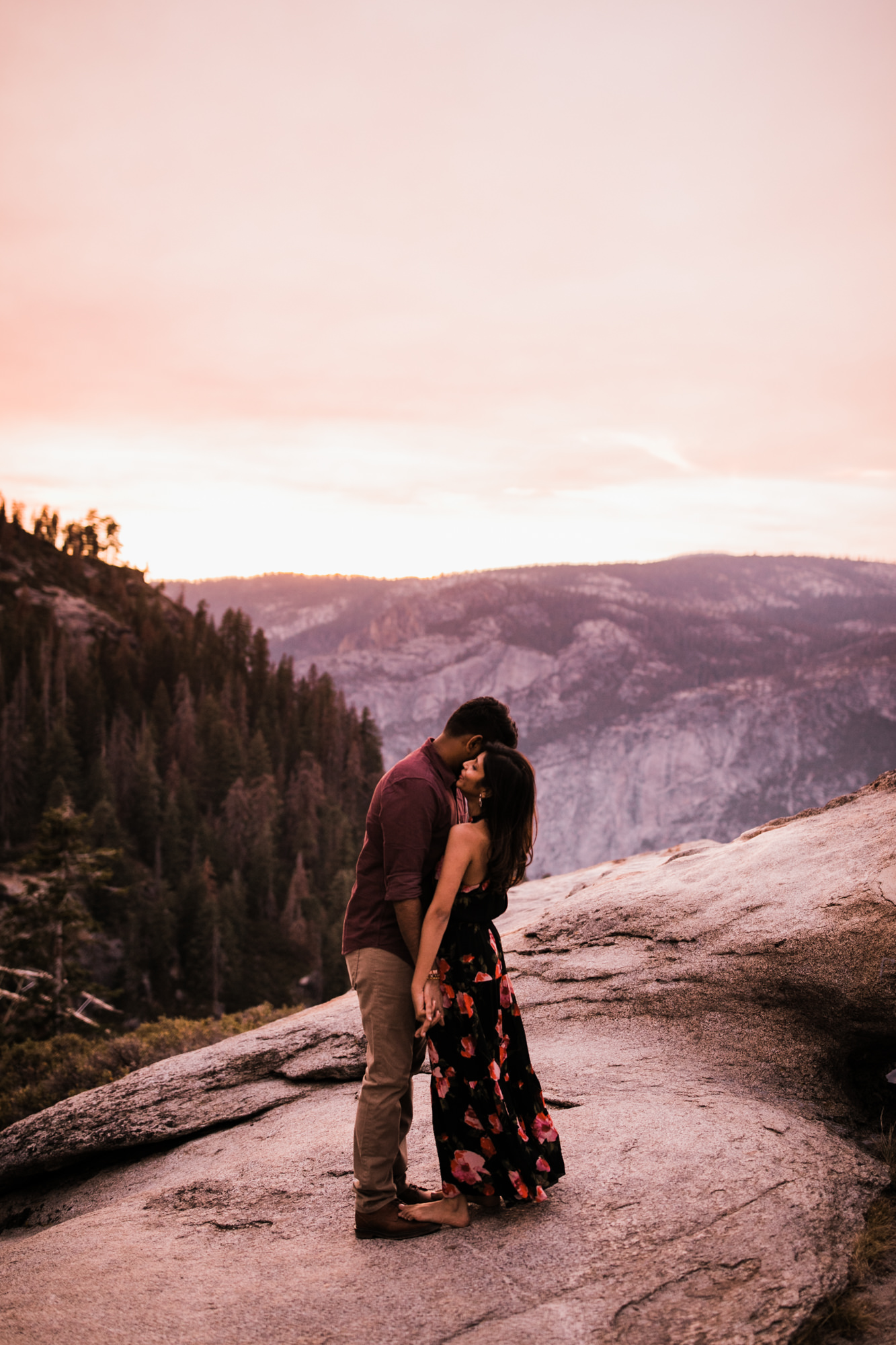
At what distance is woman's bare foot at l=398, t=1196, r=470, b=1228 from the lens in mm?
5371

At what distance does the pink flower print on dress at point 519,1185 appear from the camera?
5.43 meters

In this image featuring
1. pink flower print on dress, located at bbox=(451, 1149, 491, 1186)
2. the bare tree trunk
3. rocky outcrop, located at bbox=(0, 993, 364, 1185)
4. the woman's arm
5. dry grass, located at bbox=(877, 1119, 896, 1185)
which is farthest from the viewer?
the bare tree trunk

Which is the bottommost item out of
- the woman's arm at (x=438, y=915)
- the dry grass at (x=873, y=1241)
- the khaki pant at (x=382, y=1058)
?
the dry grass at (x=873, y=1241)

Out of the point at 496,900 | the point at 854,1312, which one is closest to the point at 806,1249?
the point at 854,1312

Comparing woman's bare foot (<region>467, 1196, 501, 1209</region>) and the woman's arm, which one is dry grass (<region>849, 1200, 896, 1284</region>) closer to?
woman's bare foot (<region>467, 1196, 501, 1209</region>)

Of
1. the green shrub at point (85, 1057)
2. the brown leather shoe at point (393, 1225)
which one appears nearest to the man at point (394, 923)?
the brown leather shoe at point (393, 1225)

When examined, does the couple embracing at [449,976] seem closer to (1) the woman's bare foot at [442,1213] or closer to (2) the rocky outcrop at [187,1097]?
(1) the woman's bare foot at [442,1213]

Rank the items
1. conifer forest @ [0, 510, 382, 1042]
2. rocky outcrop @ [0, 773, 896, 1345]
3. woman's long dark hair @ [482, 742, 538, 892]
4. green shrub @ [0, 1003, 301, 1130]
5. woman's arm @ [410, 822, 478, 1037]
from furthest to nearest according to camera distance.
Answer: conifer forest @ [0, 510, 382, 1042] < green shrub @ [0, 1003, 301, 1130] < woman's long dark hair @ [482, 742, 538, 892] < woman's arm @ [410, 822, 478, 1037] < rocky outcrop @ [0, 773, 896, 1345]

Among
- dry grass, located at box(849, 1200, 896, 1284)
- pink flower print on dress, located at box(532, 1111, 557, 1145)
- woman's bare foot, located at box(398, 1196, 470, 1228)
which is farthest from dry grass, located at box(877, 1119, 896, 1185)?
woman's bare foot, located at box(398, 1196, 470, 1228)

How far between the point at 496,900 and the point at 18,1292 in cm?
388

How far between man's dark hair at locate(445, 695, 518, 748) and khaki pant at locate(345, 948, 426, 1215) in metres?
1.37

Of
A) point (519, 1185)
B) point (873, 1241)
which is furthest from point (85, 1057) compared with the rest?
point (873, 1241)

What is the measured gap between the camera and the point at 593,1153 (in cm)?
614

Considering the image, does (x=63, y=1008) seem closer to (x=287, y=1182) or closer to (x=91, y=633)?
(x=287, y=1182)
